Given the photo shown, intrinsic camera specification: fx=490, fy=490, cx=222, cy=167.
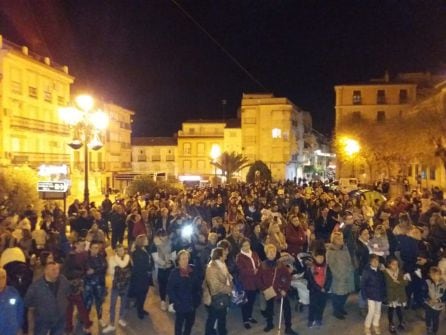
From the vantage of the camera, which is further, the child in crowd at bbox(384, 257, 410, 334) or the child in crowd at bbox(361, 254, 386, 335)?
the child in crowd at bbox(384, 257, 410, 334)

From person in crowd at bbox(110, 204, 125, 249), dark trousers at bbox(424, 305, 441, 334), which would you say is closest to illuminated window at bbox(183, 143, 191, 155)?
person in crowd at bbox(110, 204, 125, 249)

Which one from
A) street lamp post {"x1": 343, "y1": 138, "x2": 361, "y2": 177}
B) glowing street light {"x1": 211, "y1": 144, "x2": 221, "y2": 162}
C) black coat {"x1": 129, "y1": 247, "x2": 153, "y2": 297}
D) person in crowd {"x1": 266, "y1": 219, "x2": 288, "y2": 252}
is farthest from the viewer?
glowing street light {"x1": 211, "y1": 144, "x2": 221, "y2": 162}

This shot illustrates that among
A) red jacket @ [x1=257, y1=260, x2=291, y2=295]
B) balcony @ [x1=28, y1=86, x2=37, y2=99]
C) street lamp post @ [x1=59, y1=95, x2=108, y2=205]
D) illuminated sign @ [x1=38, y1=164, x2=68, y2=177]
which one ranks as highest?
balcony @ [x1=28, y1=86, x2=37, y2=99]

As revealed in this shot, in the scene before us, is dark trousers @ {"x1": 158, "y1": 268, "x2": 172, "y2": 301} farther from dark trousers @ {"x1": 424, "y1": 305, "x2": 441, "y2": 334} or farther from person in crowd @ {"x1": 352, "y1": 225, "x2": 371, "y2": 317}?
dark trousers @ {"x1": 424, "y1": 305, "x2": 441, "y2": 334}

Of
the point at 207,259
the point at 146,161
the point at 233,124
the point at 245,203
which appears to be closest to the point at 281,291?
the point at 207,259

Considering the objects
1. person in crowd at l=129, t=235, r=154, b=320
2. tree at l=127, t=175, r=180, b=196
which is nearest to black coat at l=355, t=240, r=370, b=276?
person in crowd at l=129, t=235, r=154, b=320

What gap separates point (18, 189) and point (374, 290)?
1673cm

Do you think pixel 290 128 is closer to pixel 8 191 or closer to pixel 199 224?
pixel 8 191

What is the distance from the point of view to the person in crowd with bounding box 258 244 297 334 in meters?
8.09

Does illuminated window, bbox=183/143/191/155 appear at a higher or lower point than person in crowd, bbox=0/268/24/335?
higher

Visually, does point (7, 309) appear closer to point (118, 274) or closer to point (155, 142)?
point (118, 274)

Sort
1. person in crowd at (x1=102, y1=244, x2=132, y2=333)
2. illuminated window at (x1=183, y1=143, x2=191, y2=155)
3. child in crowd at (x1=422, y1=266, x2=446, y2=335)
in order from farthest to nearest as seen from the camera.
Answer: illuminated window at (x1=183, y1=143, x2=191, y2=155), person in crowd at (x1=102, y1=244, x2=132, y2=333), child in crowd at (x1=422, y1=266, x2=446, y2=335)

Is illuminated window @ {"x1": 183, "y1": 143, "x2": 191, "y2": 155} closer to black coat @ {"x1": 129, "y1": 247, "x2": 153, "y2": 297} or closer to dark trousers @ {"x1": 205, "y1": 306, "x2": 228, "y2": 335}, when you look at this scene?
black coat @ {"x1": 129, "y1": 247, "x2": 153, "y2": 297}

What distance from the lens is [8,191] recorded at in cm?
2027
